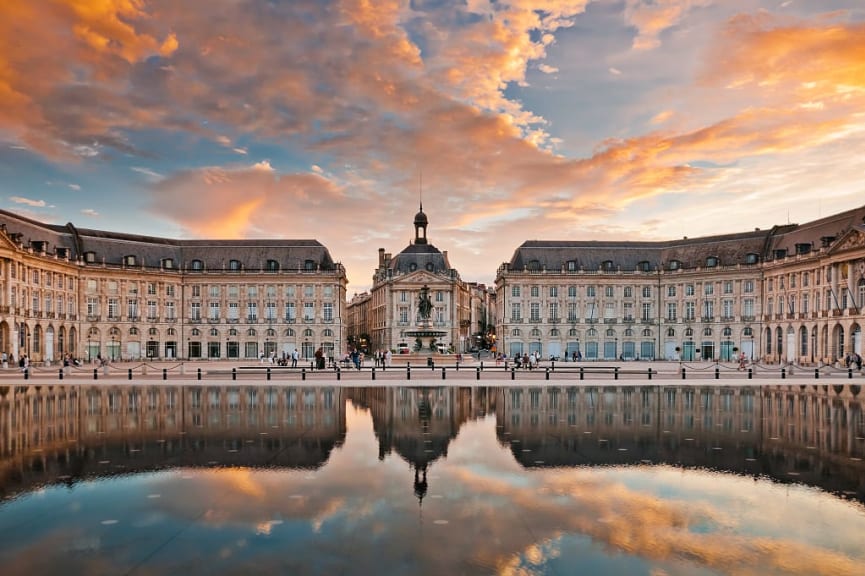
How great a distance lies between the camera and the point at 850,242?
68.7m

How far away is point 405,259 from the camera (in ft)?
362

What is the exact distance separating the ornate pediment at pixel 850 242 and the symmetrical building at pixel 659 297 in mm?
9213

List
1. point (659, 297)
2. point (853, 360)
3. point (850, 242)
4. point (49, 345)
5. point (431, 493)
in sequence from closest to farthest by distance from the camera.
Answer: point (431, 493) → point (853, 360) → point (850, 242) → point (49, 345) → point (659, 297)

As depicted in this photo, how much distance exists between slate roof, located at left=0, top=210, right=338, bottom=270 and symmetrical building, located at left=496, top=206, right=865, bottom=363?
30.4m

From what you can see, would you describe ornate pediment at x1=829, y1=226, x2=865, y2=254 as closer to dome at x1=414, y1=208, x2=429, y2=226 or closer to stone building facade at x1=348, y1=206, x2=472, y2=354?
stone building facade at x1=348, y1=206, x2=472, y2=354

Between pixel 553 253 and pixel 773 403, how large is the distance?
74050 millimetres

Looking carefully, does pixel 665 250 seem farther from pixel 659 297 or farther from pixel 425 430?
pixel 425 430

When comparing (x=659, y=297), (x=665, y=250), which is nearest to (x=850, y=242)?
(x=659, y=297)

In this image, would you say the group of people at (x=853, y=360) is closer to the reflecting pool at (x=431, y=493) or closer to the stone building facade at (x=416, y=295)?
the reflecting pool at (x=431, y=493)

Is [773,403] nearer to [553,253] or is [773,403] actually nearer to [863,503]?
[863,503]

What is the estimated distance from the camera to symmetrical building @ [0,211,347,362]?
289ft

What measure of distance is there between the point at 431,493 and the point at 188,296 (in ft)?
300

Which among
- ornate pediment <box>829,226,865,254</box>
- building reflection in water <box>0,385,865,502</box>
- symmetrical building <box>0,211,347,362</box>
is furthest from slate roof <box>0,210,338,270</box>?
ornate pediment <box>829,226,865,254</box>

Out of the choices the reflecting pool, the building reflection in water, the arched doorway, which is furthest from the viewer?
the arched doorway
